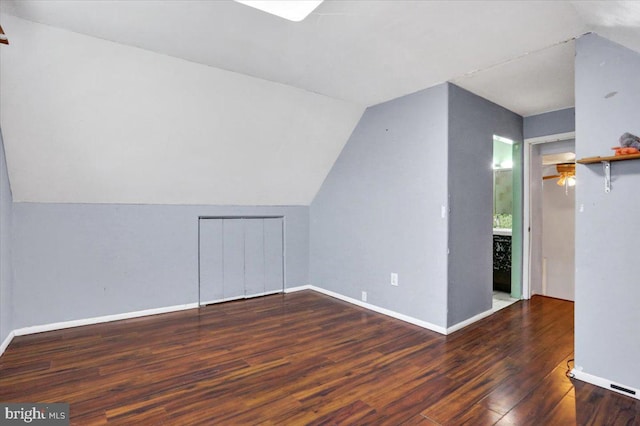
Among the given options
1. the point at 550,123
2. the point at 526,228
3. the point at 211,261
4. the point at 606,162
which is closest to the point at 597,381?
the point at 606,162

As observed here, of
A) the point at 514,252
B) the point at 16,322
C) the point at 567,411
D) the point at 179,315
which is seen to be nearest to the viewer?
the point at 567,411

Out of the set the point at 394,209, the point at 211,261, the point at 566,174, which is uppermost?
the point at 566,174

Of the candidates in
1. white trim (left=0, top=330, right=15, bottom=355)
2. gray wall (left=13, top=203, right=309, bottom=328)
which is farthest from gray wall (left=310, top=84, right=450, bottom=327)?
white trim (left=0, top=330, right=15, bottom=355)

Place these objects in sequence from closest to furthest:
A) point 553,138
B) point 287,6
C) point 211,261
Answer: point 287,6, point 553,138, point 211,261

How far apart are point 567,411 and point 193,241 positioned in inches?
155

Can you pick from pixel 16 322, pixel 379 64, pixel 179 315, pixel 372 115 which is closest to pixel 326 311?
pixel 179 315

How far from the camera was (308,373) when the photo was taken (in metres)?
2.58

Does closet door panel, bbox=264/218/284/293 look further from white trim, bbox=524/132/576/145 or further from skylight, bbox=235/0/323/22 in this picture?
white trim, bbox=524/132/576/145

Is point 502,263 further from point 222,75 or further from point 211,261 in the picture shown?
point 222,75

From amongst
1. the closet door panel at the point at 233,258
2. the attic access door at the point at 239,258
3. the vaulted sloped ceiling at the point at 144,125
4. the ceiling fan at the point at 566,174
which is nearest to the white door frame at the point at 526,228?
the ceiling fan at the point at 566,174

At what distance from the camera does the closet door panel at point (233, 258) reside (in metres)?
4.52

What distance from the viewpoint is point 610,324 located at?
236 cm

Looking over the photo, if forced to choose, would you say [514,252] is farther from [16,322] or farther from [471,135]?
[16,322]

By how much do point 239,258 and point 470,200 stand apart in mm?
3046
